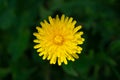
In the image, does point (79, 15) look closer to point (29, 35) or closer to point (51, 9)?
point (51, 9)

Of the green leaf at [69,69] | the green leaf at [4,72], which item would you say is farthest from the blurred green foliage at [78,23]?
the green leaf at [69,69]

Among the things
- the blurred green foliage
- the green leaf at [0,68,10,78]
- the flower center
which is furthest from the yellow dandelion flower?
the green leaf at [0,68,10,78]

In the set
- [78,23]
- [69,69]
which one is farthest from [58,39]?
[78,23]

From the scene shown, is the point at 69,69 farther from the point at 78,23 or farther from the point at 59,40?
the point at 78,23

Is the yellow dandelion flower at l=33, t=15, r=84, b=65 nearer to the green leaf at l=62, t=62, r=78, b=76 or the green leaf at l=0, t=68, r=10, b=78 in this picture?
the green leaf at l=62, t=62, r=78, b=76

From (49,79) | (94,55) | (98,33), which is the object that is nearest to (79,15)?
(98,33)
